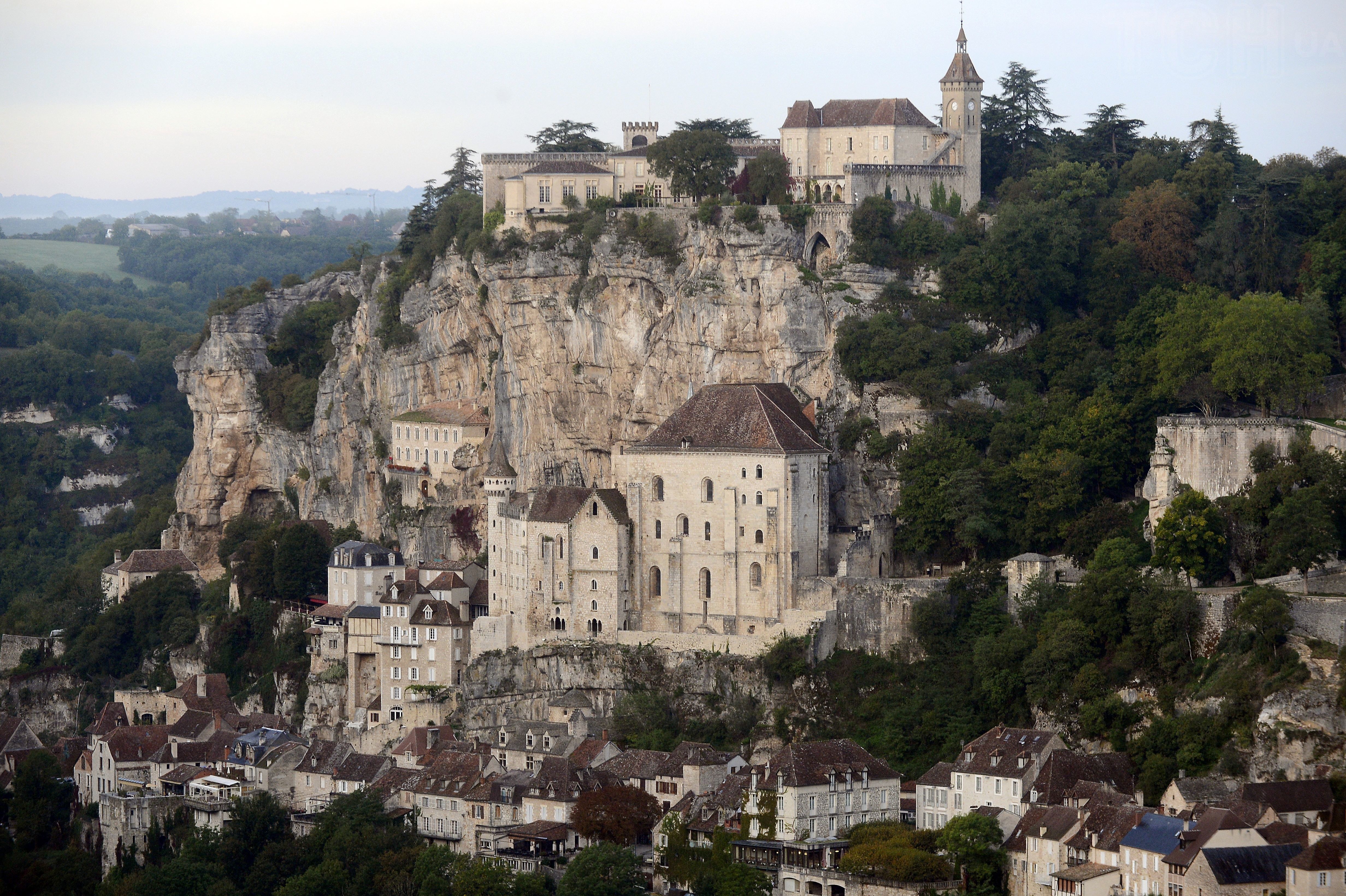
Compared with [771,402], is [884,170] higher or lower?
higher

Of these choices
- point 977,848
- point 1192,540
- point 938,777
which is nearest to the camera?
point 977,848

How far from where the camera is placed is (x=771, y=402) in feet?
257

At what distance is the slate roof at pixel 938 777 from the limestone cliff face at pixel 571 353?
15.3m

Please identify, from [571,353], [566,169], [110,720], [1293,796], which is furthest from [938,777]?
[110,720]

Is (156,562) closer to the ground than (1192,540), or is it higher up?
closer to the ground

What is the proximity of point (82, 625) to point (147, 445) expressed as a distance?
115 ft

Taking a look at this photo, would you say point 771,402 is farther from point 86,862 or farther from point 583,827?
point 86,862

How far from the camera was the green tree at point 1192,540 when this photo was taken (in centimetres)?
6950

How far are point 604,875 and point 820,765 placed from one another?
714 centimetres

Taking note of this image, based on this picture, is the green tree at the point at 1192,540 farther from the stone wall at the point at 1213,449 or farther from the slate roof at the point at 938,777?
the slate roof at the point at 938,777

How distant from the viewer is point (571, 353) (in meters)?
89.3

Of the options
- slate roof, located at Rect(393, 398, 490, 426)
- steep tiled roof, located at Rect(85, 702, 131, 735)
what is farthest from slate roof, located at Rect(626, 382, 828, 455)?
steep tiled roof, located at Rect(85, 702, 131, 735)

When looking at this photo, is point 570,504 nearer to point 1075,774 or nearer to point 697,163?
point 697,163

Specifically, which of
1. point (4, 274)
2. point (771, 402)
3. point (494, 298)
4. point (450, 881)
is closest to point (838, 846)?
point (450, 881)
